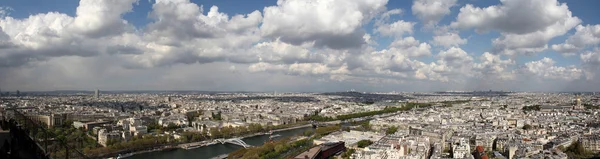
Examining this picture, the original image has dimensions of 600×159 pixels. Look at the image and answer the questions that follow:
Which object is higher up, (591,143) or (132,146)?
(591,143)

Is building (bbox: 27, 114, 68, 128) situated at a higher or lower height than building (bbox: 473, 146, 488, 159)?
higher

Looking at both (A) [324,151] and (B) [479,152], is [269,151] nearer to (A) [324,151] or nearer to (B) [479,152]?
(A) [324,151]

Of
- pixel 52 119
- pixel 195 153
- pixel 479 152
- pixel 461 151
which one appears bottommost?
pixel 195 153

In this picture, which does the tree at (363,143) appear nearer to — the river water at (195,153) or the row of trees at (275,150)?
the row of trees at (275,150)

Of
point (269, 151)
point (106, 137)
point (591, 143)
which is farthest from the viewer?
point (106, 137)

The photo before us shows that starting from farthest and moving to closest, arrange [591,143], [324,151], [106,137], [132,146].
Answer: [106,137], [132,146], [591,143], [324,151]

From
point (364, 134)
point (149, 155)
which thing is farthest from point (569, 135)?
point (149, 155)

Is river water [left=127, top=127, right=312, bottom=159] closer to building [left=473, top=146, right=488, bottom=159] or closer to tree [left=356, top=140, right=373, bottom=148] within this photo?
tree [left=356, top=140, right=373, bottom=148]

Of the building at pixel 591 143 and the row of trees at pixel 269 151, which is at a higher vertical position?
the building at pixel 591 143

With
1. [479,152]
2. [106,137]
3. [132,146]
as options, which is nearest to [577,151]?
[479,152]

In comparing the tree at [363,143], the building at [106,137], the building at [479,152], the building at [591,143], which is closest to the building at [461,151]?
the building at [479,152]

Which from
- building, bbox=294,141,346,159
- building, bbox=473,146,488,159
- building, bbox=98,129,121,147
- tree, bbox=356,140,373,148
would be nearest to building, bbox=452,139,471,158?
building, bbox=473,146,488,159

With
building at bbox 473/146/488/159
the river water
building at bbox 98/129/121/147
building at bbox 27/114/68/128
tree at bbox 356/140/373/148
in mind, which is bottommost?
the river water
